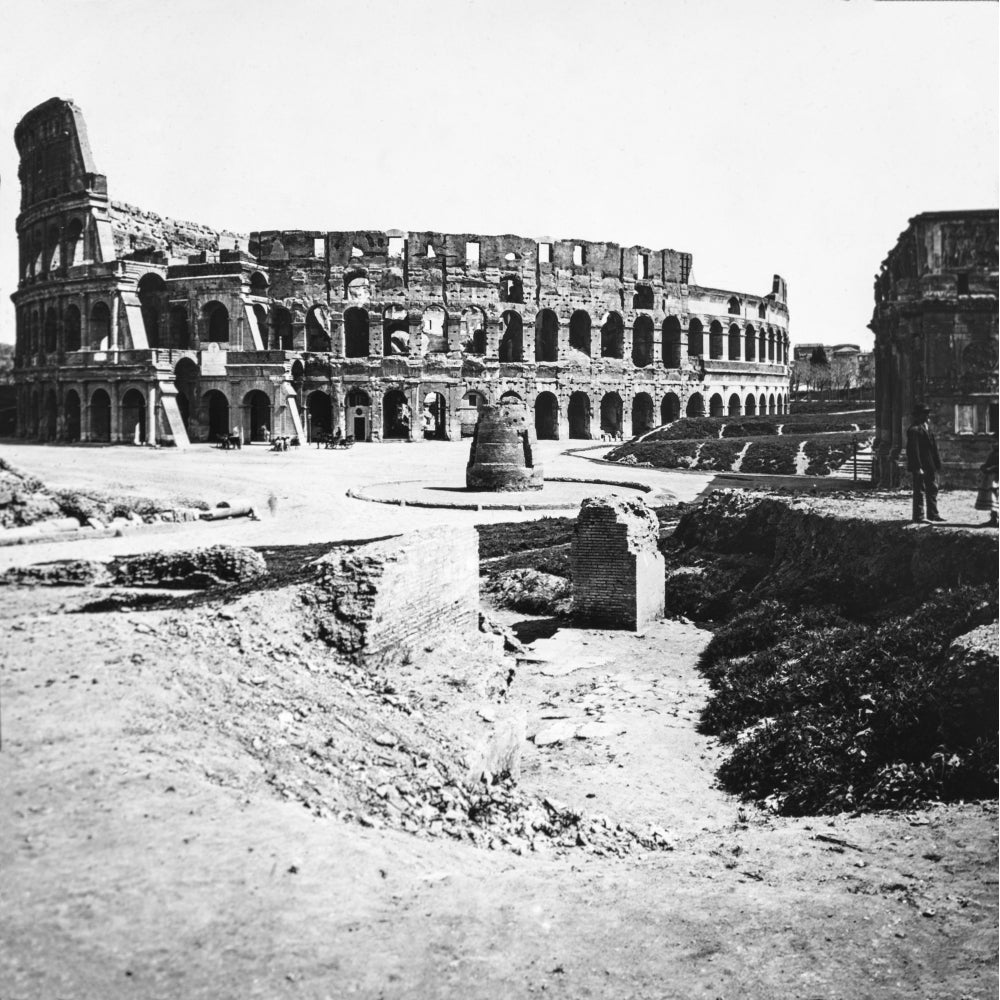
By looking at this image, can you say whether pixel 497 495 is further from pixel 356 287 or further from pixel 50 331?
pixel 356 287

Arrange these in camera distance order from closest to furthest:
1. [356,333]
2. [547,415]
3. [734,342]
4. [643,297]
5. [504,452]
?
[504,452] < [356,333] < [547,415] < [643,297] < [734,342]

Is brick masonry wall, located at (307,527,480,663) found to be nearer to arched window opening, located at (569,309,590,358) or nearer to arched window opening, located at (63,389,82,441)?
arched window opening, located at (63,389,82,441)

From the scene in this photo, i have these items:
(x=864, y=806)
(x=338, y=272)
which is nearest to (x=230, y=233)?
(x=338, y=272)

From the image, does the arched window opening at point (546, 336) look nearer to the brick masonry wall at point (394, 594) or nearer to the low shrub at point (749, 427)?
the low shrub at point (749, 427)

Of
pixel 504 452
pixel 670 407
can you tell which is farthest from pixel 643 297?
pixel 504 452

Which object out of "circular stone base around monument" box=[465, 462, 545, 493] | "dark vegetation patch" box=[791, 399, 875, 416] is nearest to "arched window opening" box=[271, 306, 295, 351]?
"dark vegetation patch" box=[791, 399, 875, 416]
